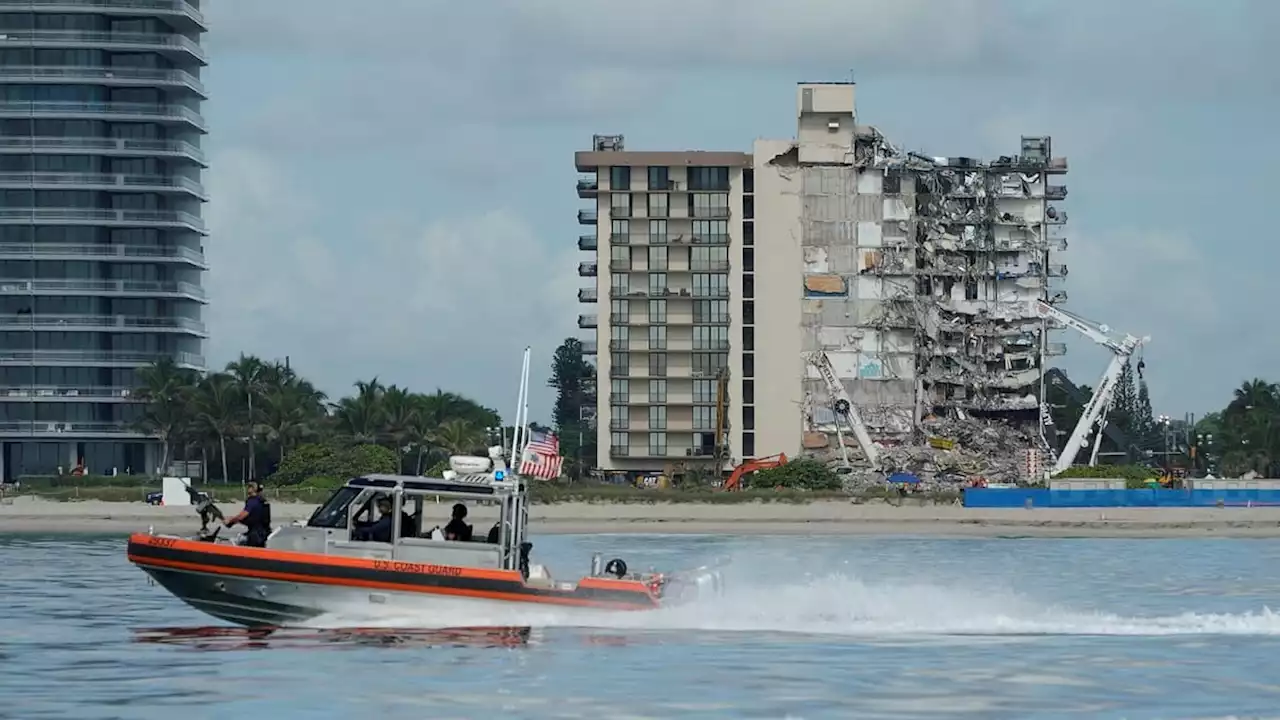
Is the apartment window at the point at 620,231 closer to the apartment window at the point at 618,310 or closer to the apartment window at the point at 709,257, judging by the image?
the apartment window at the point at 618,310

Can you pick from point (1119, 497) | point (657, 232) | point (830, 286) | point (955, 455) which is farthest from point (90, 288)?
point (1119, 497)

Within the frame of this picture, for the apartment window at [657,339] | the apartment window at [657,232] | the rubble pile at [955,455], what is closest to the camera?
the rubble pile at [955,455]

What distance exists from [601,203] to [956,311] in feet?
Answer: 84.4

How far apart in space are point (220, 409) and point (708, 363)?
35.9 m

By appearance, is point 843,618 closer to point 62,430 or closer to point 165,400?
point 165,400

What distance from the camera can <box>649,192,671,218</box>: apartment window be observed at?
138m

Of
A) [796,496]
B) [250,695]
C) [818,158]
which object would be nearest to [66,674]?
[250,695]

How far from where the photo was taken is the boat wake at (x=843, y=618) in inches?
1266

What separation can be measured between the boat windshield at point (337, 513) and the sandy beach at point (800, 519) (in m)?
49.0

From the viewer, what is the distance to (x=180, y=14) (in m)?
137

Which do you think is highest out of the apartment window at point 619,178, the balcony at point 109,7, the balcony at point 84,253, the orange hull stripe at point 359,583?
the balcony at point 109,7

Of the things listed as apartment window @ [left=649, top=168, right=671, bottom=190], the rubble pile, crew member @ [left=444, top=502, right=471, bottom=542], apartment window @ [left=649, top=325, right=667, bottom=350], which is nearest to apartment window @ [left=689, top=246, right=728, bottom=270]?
apartment window @ [left=649, top=168, right=671, bottom=190]

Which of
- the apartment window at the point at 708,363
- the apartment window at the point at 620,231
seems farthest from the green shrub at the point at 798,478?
the apartment window at the point at 620,231

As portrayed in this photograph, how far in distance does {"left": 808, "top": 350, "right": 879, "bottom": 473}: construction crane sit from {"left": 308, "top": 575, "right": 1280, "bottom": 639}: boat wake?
8775 cm
